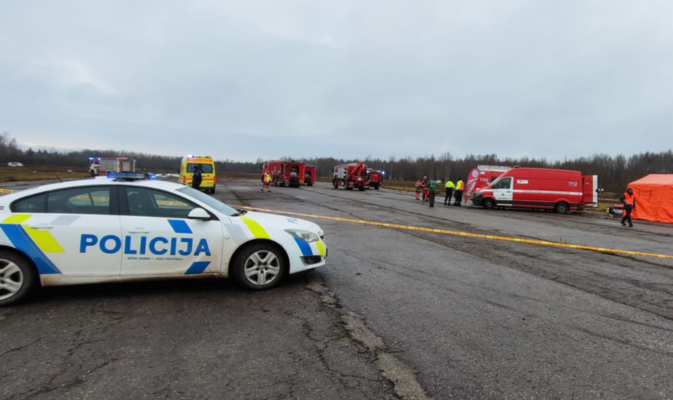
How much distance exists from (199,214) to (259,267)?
3.32 ft

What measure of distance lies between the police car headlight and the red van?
2013 cm

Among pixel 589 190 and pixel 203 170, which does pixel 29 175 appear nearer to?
pixel 203 170

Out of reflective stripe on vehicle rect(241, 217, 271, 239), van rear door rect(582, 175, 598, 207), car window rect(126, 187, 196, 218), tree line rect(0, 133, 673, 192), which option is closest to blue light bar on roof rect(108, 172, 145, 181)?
car window rect(126, 187, 196, 218)

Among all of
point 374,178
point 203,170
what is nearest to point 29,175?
point 203,170

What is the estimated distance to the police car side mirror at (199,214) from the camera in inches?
186

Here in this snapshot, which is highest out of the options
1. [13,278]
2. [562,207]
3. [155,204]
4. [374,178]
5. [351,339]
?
[374,178]

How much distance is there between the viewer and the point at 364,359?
127 inches

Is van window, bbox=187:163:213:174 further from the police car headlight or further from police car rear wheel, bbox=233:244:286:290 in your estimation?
police car rear wheel, bbox=233:244:286:290

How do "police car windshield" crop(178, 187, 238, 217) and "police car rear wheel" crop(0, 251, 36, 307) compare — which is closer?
"police car rear wheel" crop(0, 251, 36, 307)

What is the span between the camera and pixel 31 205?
14.7 feet

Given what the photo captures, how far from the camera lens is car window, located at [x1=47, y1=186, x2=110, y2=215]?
4523 mm

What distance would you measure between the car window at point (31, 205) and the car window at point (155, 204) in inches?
36.6

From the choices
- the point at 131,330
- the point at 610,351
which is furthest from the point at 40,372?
the point at 610,351

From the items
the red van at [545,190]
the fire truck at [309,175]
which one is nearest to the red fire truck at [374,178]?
the fire truck at [309,175]
